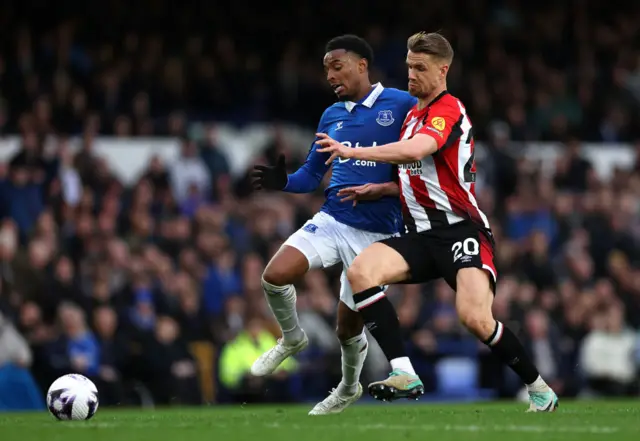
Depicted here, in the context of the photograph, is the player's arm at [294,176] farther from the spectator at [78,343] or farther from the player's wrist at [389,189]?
the spectator at [78,343]

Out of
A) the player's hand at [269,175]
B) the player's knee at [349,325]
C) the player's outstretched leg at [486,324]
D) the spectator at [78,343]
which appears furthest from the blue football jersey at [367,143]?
the spectator at [78,343]

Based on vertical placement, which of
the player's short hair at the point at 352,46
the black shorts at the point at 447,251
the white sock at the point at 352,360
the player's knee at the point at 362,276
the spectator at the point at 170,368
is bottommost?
the spectator at the point at 170,368

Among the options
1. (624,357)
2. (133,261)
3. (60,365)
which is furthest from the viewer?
(624,357)

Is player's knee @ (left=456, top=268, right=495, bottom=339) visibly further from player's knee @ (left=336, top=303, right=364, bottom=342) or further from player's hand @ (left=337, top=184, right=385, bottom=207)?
player's knee @ (left=336, top=303, right=364, bottom=342)

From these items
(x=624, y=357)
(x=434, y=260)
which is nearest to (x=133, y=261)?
(x=624, y=357)

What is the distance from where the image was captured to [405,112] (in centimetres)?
999

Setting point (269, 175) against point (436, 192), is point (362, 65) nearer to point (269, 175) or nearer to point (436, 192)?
point (269, 175)

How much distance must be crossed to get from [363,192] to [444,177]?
0.68 m

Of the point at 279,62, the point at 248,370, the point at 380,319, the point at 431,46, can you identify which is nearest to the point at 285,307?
the point at 380,319

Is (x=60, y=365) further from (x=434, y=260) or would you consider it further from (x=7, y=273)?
(x=434, y=260)

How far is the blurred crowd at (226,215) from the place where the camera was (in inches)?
615

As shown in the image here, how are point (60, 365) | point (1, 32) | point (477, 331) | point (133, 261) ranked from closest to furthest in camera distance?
1. point (477, 331)
2. point (60, 365)
3. point (133, 261)
4. point (1, 32)

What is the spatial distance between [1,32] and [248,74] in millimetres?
4041

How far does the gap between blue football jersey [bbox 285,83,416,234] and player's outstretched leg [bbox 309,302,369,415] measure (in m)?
0.71
